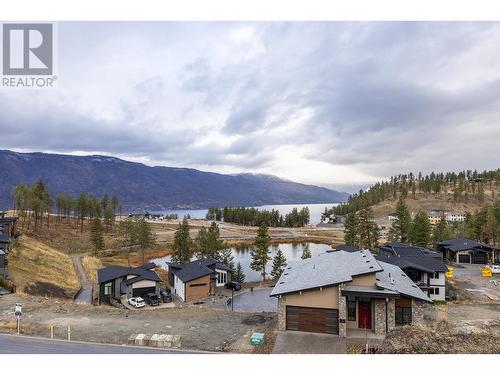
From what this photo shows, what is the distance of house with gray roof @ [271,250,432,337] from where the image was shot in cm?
2222

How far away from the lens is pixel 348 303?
77.5 feet

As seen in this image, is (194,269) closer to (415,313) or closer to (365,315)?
(365,315)

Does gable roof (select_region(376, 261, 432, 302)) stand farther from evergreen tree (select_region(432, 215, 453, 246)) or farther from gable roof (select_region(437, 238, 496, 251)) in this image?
evergreen tree (select_region(432, 215, 453, 246))

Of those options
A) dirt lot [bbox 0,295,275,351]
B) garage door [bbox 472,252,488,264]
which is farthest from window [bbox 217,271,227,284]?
garage door [bbox 472,252,488,264]

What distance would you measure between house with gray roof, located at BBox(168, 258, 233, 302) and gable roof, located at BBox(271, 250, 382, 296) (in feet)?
51.2

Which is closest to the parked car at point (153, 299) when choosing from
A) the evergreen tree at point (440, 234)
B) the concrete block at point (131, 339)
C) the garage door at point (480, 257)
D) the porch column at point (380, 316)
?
the concrete block at point (131, 339)

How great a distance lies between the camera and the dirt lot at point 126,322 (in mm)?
21516

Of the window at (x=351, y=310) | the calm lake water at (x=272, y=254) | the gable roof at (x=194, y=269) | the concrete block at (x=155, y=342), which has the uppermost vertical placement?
the window at (x=351, y=310)

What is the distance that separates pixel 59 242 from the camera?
249 ft

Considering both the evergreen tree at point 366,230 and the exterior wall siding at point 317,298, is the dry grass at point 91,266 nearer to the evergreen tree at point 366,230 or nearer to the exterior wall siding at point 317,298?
the exterior wall siding at point 317,298

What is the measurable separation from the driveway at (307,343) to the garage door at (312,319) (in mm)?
363

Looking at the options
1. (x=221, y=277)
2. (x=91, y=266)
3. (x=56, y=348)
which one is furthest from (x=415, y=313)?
(x=91, y=266)

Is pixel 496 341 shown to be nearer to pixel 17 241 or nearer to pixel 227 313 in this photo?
pixel 227 313

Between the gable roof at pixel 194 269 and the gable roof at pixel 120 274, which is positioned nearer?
the gable roof at pixel 120 274
